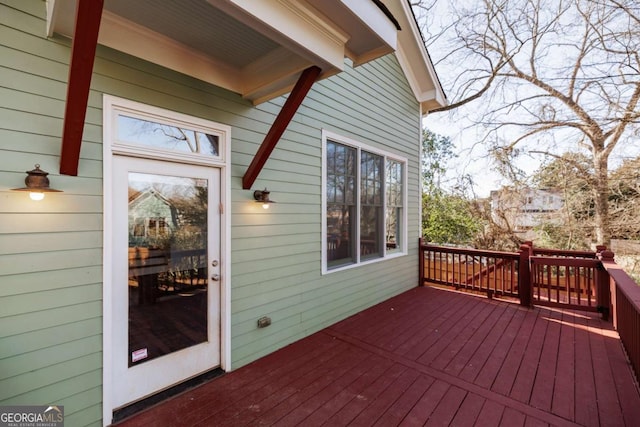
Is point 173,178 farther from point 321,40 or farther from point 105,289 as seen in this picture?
point 321,40

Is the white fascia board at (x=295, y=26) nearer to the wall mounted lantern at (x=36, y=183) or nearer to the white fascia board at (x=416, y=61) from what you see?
the wall mounted lantern at (x=36, y=183)

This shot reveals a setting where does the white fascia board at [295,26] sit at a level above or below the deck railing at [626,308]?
above

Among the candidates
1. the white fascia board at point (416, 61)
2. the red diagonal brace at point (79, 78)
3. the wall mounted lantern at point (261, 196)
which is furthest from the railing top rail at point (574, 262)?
the red diagonal brace at point (79, 78)

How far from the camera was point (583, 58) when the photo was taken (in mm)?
7453

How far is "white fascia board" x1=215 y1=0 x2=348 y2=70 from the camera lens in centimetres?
169

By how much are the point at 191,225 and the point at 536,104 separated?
10171 mm

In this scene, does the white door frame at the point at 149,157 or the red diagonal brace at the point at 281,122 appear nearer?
the white door frame at the point at 149,157

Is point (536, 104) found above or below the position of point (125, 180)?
above

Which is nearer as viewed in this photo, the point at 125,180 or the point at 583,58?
the point at 125,180

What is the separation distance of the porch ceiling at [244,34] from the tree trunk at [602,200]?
879 centimetres

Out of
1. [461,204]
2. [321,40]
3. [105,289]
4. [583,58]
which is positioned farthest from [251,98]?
[583,58]

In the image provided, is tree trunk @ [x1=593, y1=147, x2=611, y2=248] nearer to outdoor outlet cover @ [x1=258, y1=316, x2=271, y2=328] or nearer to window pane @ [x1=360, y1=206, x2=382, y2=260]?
window pane @ [x1=360, y1=206, x2=382, y2=260]

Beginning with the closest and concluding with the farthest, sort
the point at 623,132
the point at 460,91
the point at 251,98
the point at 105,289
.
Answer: the point at 105,289, the point at 251,98, the point at 623,132, the point at 460,91

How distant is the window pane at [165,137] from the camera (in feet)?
7.14
